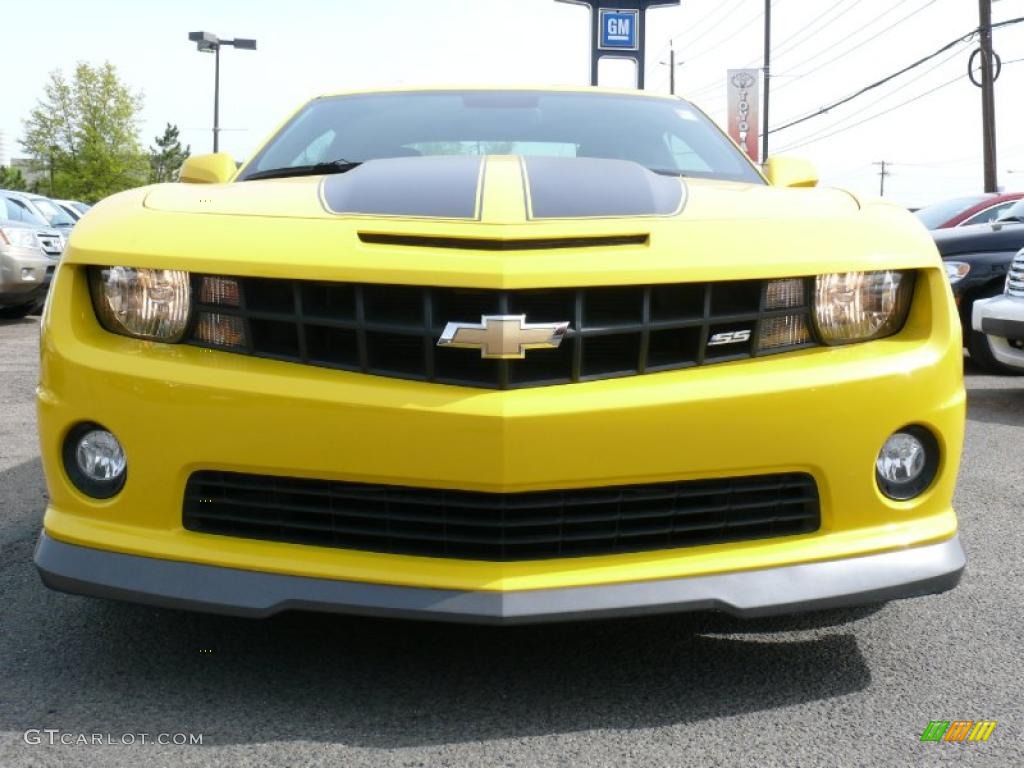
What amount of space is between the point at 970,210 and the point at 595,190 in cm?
997

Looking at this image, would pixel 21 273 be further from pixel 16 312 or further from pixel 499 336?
pixel 499 336

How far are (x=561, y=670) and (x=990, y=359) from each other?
23.4ft

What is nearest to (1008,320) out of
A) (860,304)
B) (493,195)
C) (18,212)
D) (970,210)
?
(970,210)

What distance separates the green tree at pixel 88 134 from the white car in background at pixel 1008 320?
2184 inches

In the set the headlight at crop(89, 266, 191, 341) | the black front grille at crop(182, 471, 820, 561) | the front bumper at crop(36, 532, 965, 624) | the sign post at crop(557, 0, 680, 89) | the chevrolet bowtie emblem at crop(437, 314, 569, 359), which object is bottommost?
the front bumper at crop(36, 532, 965, 624)

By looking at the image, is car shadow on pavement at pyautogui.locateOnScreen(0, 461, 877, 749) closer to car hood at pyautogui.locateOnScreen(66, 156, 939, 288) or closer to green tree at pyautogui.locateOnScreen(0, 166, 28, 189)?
car hood at pyautogui.locateOnScreen(66, 156, 939, 288)

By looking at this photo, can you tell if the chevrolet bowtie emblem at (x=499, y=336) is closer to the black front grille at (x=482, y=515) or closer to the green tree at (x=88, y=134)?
the black front grille at (x=482, y=515)

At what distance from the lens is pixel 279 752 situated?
7.11 ft

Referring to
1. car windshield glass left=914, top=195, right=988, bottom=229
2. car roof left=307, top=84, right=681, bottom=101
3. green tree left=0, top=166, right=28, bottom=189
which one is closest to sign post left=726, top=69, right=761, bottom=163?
car windshield glass left=914, top=195, right=988, bottom=229

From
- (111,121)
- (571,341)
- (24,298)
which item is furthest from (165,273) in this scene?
(111,121)

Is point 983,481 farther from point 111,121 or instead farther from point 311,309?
point 111,121

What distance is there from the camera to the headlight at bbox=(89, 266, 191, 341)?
243cm

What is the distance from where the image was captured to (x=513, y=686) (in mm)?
2508

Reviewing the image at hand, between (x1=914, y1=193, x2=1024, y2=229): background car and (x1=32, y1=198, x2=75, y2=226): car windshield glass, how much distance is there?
1128 centimetres
